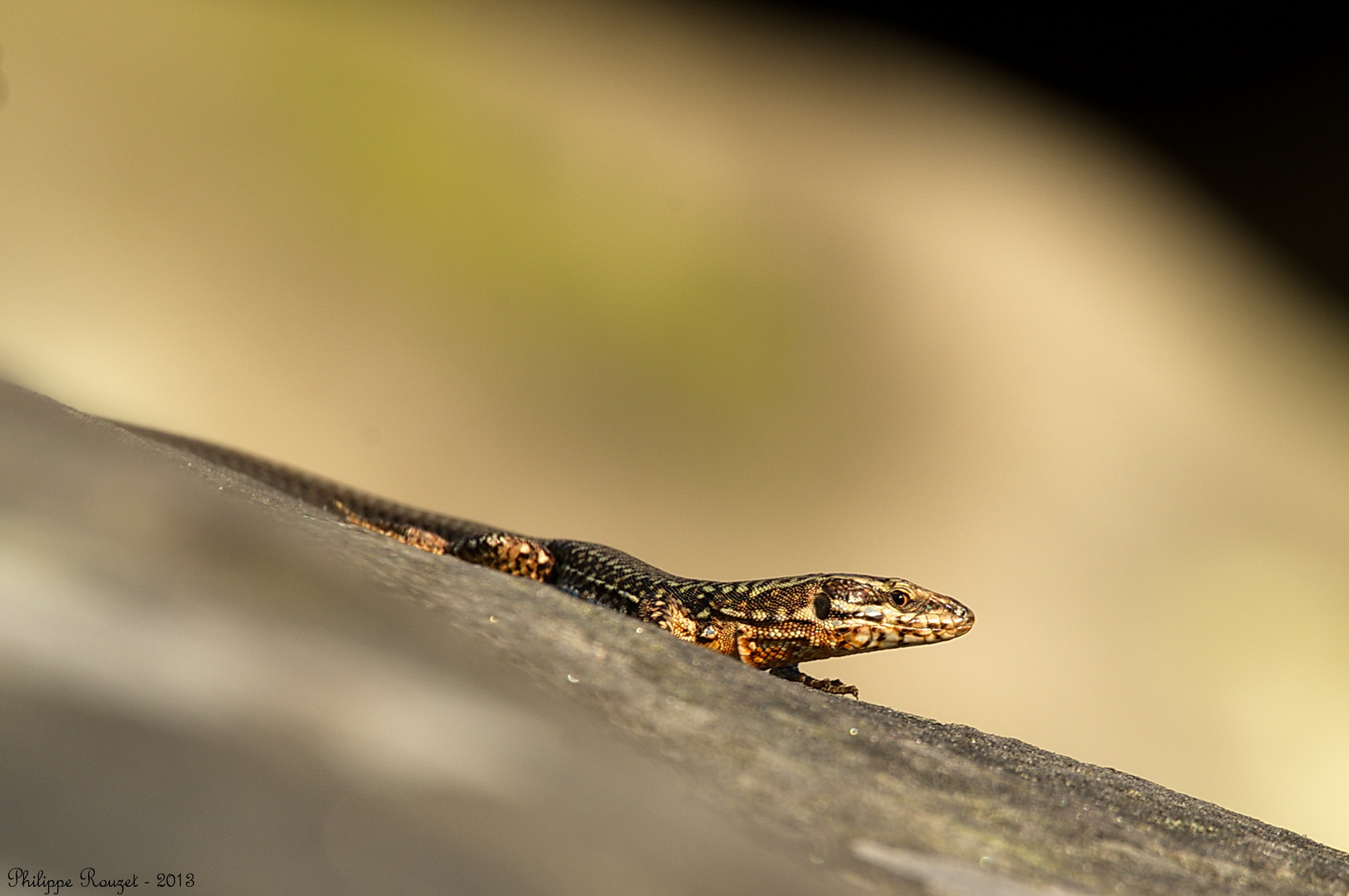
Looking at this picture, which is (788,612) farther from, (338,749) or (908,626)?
(338,749)

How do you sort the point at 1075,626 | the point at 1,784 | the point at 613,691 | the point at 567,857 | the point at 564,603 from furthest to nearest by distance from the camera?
the point at 1075,626
the point at 564,603
the point at 613,691
the point at 567,857
the point at 1,784

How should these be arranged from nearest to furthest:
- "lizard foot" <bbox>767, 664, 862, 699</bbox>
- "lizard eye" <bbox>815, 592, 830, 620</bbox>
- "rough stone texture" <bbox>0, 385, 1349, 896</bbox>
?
"rough stone texture" <bbox>0, 385, 1349, 896</bbox> < "lizard foot" <bbox>767, 664, 862, 699</bbox> < "lizard eye" <bbox>815, 592, 830, 620</bbox>

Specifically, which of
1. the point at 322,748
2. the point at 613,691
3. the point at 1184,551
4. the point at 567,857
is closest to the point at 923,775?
the point at 613,691

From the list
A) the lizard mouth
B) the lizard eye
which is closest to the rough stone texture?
the lizard mouth

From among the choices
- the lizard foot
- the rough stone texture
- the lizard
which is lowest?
the rough stone texture

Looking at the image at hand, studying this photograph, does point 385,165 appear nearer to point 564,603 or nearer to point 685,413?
point 685,413

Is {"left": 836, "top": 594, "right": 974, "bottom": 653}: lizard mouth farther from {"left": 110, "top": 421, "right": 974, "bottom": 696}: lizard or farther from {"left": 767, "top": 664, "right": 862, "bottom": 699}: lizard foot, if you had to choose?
{"left": 767, "top": 664, "right": 862, "bottom": 699}: lizard foot

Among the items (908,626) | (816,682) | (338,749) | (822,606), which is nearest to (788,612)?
(822,606)
